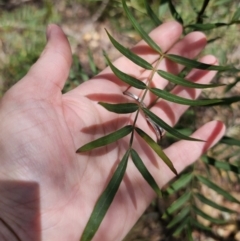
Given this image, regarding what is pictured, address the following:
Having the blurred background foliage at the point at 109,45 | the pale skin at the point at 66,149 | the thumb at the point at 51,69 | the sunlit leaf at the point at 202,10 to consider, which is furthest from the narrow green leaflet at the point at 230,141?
the thumb at the point at 51,69

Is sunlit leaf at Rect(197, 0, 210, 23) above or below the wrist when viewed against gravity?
above

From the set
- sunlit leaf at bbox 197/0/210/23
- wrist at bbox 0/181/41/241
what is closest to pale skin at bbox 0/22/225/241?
wrist at bbox 0/181/41/241

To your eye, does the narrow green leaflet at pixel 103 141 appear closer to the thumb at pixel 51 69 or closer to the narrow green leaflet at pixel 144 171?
the narrow green leaflet at pixel 144 171

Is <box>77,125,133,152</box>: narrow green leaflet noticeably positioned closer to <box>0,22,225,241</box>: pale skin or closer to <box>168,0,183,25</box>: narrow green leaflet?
<box>0,22,225,241</box>: pale skin

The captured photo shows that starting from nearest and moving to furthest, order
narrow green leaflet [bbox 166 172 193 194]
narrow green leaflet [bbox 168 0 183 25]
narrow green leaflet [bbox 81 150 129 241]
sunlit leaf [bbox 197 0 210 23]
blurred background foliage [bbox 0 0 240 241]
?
narrow green leaflet [bbox 81 150 129 241] → sunlit leaf [bbox 197 0 210 23] → narrow green leaflet [bbox 168 0 183 25] → narrow green leaflet [bbox 166 172 193 194] → blurred background foliage [bbox 0 0 240 241]

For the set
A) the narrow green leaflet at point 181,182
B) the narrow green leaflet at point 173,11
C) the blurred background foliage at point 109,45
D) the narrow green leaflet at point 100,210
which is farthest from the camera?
the blurred background foliage at point 109,45

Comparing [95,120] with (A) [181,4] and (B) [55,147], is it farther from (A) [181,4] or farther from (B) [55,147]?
(A) [181,4]

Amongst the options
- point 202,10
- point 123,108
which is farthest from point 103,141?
point 202,10

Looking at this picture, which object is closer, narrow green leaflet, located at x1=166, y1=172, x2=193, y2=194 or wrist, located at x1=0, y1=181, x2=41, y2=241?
wrist, located at x1=0, y1=181, x2=41, y2=241
